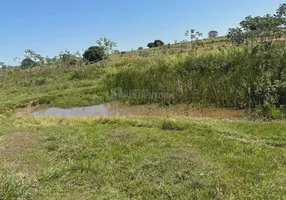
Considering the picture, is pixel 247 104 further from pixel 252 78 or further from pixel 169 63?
pixel 169 63

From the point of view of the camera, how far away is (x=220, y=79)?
24.8 feet

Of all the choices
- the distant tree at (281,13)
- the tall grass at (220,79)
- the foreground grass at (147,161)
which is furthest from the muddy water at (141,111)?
the distant tree at (281,13)

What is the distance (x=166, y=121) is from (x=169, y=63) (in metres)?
4.12

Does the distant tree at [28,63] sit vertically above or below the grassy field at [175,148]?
above

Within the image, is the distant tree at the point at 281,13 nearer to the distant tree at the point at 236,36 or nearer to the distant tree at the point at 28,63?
the distant tree at the point at 236,36

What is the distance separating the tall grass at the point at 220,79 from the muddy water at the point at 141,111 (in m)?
0.33

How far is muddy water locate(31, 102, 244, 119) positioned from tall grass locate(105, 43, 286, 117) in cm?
33

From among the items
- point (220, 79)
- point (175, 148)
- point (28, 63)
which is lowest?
point (175, 148)

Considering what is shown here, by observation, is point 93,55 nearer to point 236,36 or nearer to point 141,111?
point 236,36

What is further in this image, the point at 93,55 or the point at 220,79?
the point at 93,55

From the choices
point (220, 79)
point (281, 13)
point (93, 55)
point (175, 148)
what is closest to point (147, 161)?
point (175, 148)

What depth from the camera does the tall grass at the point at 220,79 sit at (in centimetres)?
668

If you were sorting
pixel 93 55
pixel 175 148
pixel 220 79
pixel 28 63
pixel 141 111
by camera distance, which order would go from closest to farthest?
pixel 175 148, pixel 220 79, pixel 141 111, pixel 93 55, pixel 28 63

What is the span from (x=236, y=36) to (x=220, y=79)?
16.3 metres
